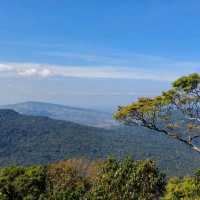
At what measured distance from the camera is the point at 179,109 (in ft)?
127

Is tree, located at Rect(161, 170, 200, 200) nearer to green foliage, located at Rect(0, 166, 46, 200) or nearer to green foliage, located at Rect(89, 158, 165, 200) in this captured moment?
green foliage, located at Rect(89, 158, 165, 200)

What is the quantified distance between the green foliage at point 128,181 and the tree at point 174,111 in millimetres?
15232

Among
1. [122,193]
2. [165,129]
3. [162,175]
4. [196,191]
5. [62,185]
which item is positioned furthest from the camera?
[62,185]

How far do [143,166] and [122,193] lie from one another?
4915mm

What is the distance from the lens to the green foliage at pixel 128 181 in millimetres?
53978

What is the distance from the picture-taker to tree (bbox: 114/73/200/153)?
37438mm

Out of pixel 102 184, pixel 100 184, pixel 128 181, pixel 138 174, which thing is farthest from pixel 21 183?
pixel 138 174

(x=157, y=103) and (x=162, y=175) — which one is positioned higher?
(x=157, y=103)

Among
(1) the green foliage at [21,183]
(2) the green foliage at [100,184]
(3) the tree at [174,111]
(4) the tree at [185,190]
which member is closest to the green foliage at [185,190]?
(4) the tree at [185,190]

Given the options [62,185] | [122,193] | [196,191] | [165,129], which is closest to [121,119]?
[165,129]

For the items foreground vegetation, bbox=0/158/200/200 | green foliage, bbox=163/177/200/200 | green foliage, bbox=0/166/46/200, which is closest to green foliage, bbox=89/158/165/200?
foreground vegetation, bbox=0/158/200/200

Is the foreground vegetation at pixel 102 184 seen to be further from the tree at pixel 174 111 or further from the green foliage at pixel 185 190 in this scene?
the tree at pixel 174 111

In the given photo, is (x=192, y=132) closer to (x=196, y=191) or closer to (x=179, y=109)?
(x=179, y=109)

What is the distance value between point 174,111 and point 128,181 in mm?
17679
